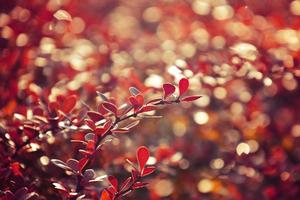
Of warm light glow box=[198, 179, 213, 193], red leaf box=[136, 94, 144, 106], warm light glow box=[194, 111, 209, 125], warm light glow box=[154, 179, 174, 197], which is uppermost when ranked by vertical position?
red leaf box=[136, 94, 144, 106]

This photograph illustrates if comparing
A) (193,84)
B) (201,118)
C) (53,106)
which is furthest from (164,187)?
(53,106)

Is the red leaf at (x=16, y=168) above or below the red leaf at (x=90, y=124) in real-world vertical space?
below

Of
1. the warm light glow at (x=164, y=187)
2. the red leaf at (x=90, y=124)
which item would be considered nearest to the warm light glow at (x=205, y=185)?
the warm light glow at (x=164, y=187)

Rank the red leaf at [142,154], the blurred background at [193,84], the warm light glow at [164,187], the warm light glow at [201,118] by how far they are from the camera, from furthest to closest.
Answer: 1. the warm light glow at [164,187]
2. the warm light glow at [201,118]
3. the blurred background at [193,84]
4. the red leaf at [142,154]

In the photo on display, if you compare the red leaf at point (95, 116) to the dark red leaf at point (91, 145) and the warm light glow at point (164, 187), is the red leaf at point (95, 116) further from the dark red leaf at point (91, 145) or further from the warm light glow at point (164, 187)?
the warm light glow at point (164, 187)

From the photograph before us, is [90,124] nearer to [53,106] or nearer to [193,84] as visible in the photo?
[53,106]

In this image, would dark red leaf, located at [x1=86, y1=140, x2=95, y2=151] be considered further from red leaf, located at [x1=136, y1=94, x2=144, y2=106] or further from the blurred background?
the blurred background

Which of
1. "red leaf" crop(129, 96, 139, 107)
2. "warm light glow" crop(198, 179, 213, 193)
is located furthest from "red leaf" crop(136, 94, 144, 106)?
"warm light glow" crop(198, 179, 213, 193)

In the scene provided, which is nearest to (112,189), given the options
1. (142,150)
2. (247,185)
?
(142,150)

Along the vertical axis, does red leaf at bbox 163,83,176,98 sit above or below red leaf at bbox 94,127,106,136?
above
